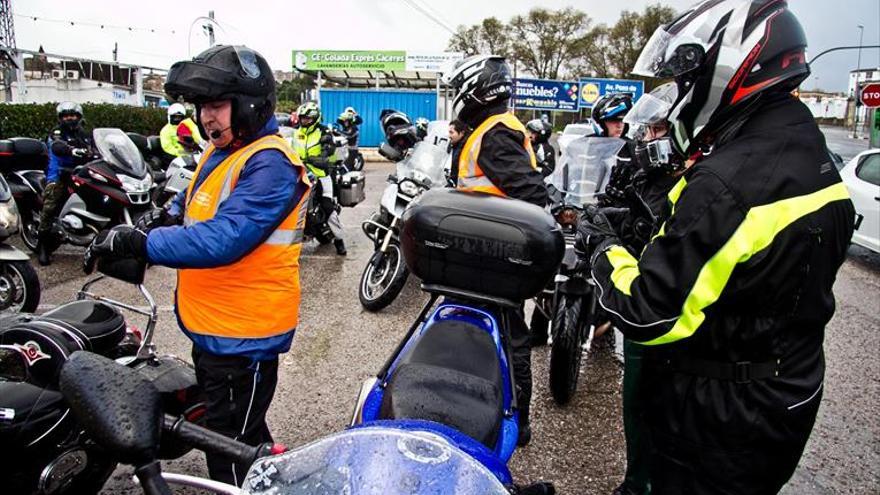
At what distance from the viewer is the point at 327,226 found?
7.56 meters

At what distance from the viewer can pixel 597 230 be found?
200 cm

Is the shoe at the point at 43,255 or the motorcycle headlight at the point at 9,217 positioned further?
the shoe at the point at 43,255

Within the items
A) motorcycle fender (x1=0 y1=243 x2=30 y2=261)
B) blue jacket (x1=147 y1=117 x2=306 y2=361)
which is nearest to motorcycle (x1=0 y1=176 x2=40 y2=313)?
motorcycle fender (x1=0 y1=243 x2=30 y2=261)

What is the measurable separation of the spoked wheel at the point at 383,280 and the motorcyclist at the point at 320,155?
2.02 m

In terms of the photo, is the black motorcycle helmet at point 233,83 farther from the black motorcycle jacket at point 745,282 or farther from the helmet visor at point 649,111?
the helmet visor at point 649,111

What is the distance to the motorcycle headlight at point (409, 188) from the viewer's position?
5816 mm

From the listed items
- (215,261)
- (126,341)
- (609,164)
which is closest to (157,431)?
(215,261)

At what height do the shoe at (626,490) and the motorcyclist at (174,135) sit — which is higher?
the motorcyclist at (174,135)

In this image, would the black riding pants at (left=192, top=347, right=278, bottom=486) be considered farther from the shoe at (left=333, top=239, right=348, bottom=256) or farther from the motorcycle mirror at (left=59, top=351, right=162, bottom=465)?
the shoe at (left=333, top=239, right=348, bottom=256)

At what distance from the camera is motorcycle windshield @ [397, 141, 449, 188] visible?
19.7 feet

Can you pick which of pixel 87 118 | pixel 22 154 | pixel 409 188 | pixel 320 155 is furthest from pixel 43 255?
pixel 87 118

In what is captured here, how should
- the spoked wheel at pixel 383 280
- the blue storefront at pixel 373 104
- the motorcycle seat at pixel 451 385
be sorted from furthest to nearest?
the blue storefront at pixel 373 104 → the spoked wheel at pixel 383 280 → the motorcycle seat at pixel 451 385

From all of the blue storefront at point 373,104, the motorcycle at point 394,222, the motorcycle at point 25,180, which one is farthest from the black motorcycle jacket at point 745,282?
the blue storefront at point 373,104

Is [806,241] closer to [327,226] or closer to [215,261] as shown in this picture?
[215,261]
